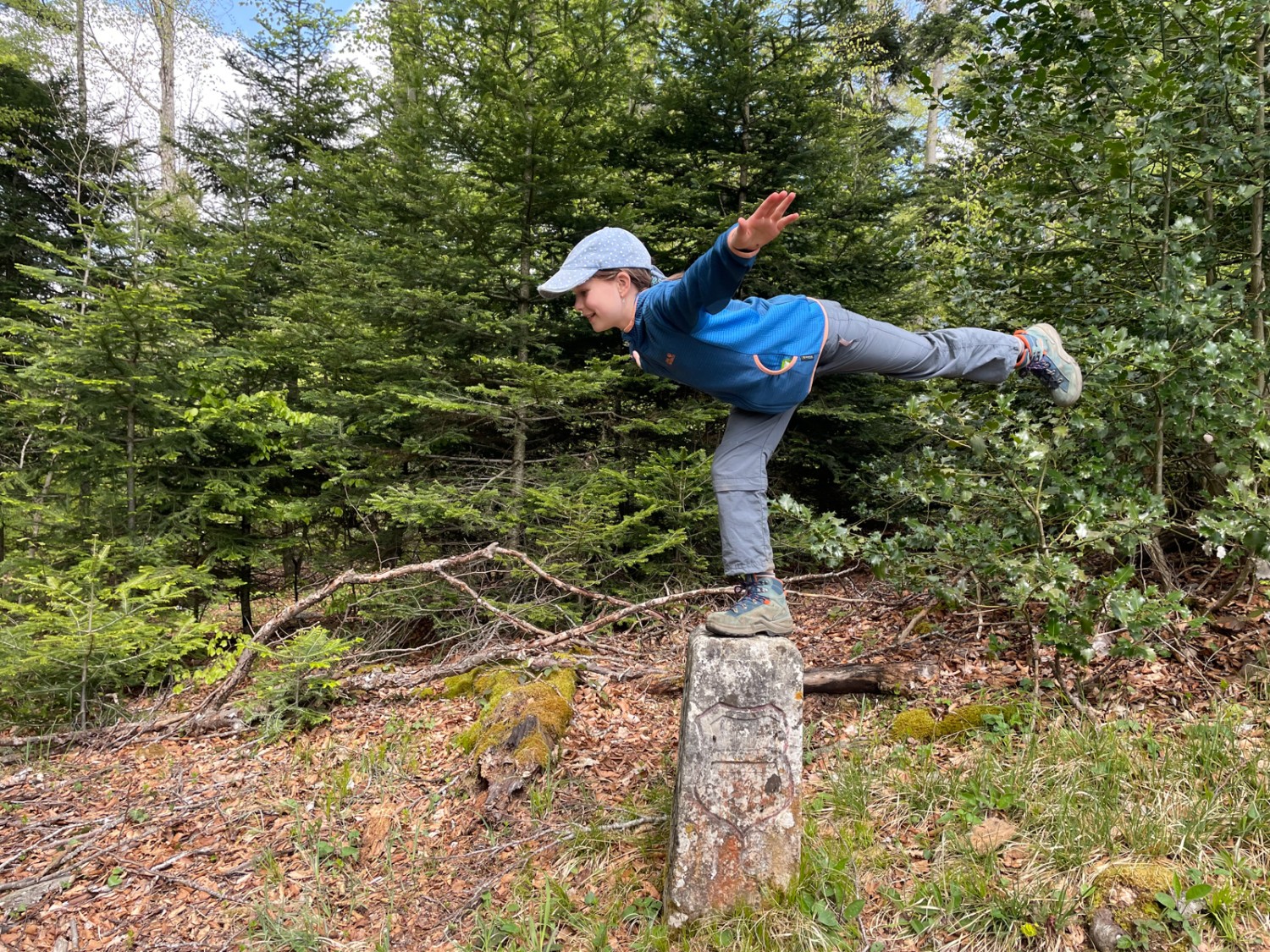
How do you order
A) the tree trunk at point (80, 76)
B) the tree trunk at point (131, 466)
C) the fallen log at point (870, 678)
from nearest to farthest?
1. the fallen log at point (870, 678)
2. the tree trunk at point (131, 466)
3. the tree trunk at point (80, 76)

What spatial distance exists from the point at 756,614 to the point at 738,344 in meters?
1.06

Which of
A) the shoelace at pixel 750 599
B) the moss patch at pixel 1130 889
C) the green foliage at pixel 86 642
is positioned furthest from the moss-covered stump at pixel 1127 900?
the green foliage at pixel 86 642

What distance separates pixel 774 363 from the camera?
2.51 meters

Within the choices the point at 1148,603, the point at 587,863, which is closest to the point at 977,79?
the point at 1148,603

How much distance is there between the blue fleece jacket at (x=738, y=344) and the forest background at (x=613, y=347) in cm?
57

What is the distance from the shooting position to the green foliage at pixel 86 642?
4.67 meters

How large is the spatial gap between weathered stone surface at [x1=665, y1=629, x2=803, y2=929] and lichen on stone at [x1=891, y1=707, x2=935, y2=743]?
3.75 feet

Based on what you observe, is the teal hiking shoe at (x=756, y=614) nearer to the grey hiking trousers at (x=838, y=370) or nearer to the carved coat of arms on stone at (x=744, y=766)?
the grey hiking trousers at (x=838, y=370)

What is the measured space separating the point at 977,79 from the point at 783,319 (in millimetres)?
2225

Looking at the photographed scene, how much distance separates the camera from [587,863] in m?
2.79

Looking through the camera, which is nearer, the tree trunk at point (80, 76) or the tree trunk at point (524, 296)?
the tree trunk at point (524, 296)

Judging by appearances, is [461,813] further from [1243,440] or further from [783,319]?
[1243,440]

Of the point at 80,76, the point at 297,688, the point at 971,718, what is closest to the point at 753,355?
the point at 971,718

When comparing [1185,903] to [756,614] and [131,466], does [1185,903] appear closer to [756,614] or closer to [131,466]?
[756,614]
